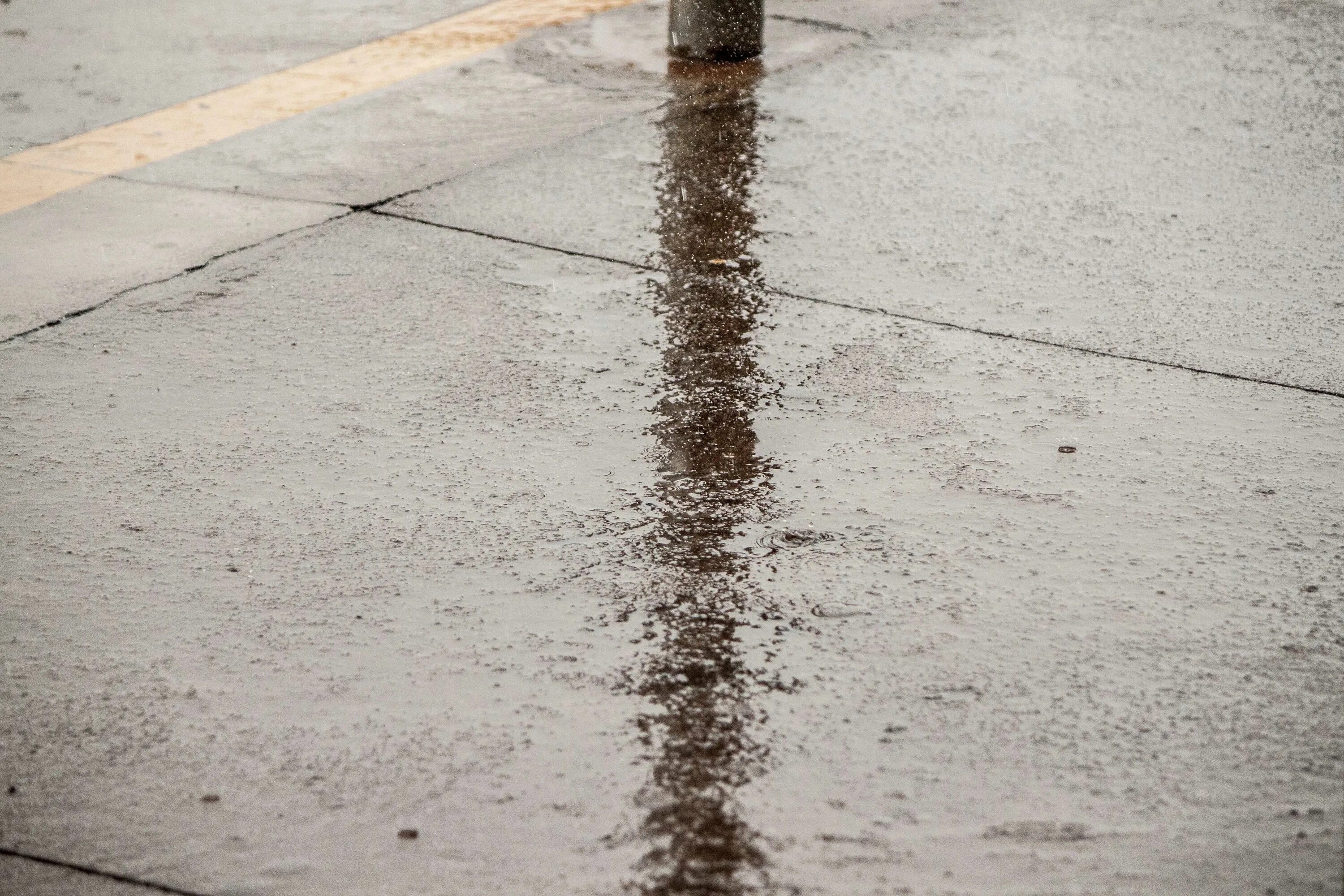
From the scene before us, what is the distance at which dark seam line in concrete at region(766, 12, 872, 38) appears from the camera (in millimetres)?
6281

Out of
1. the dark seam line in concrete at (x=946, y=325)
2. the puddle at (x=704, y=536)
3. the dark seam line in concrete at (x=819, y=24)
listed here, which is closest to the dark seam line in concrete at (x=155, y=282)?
the dark seam line in concrete at (x=946, y=325)

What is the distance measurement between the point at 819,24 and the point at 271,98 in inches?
87.5

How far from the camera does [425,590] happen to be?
2.80m

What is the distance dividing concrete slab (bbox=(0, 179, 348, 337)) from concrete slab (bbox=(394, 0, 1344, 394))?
46cm

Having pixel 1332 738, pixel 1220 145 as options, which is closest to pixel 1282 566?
pixel 1332 738

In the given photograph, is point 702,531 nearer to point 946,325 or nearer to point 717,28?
point 946,325

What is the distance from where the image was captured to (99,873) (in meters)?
2.15

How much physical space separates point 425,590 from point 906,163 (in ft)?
8.76

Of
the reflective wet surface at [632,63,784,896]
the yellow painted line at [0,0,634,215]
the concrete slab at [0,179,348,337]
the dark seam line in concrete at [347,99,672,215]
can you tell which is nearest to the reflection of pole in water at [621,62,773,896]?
the reflective wet surface at [632,63,784,896]

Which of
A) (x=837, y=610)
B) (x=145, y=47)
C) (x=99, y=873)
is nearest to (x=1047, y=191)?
(x=837, y=610)

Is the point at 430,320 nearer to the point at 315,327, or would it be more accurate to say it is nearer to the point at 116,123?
the point at 315,327

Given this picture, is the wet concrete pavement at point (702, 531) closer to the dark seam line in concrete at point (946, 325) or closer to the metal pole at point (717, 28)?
the dark seam line in concrete at point (946, 325)

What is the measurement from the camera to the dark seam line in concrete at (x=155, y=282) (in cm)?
382

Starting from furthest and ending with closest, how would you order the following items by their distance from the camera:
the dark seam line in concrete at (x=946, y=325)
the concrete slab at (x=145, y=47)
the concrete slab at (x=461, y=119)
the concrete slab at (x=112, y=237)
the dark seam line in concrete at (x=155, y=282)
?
the concrete slab at (x=145, y=47) → the concrete slab at (x=461, y=119) → the concrete slab at (x=112, y=237) → the dark seam line in concrete at (x=155, y=282) → the dark seam line in concrete at (x=946, y=325)
